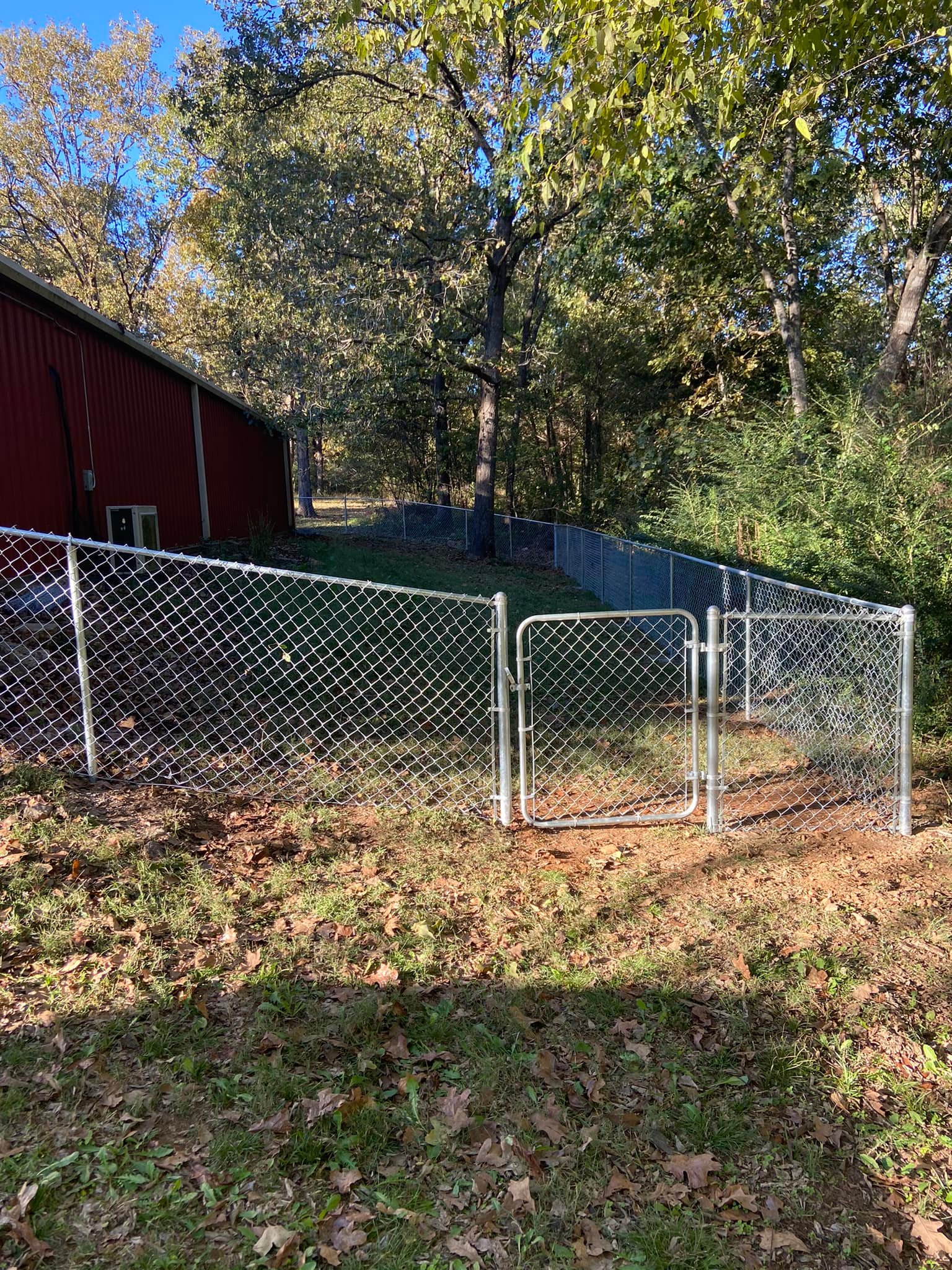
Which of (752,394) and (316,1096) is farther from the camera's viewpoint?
(752,394)

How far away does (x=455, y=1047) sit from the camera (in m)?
2.48

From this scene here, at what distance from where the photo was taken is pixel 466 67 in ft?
15.2

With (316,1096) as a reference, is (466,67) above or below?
above

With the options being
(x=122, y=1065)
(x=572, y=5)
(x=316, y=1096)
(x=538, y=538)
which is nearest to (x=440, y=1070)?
(x=316, y=1096)

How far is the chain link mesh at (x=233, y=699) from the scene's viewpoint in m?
4.33

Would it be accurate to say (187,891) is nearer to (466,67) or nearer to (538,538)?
(466,67)

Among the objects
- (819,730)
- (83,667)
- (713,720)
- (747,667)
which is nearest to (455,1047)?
(713,720)

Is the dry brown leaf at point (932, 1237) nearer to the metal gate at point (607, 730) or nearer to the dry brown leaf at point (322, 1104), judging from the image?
the dry brown leaf at point (322, 1104)

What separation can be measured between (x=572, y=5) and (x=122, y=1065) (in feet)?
19.1

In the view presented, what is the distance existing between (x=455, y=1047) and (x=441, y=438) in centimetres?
2313

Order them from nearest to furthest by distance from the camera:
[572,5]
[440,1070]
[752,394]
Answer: [440,1070]
[572,5]
[752,394]

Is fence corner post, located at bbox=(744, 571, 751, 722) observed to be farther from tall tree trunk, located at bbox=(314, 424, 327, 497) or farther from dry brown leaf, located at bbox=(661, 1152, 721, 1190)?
tall tree trunk, located at bbox=(314, 424, 327, 497)

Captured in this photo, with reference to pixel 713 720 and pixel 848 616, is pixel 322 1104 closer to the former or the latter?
pixel 713 720

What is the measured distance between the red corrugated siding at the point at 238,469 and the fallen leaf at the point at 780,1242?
12381 millimetres
